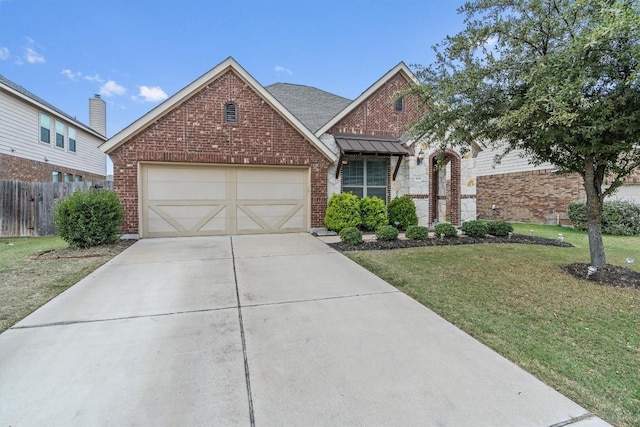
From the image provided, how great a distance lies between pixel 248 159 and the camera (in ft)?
31.1

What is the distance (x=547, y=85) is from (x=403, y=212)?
666 centimetres

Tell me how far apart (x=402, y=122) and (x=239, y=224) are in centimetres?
699

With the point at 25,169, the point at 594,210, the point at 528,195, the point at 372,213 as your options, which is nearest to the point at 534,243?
the point at 594,210

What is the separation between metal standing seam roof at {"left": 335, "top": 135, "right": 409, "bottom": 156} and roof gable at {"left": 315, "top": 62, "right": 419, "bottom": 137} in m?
0.53

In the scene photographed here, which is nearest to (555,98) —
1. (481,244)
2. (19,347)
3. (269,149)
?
(481,244)

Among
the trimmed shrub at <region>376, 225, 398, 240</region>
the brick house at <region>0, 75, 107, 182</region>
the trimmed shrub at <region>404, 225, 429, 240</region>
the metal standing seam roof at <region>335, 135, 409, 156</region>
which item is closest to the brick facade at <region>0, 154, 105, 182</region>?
the brick house at <region>0, 75, 107, 182</region>

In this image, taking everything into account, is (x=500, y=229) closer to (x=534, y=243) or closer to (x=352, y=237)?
(x=534, y=243)

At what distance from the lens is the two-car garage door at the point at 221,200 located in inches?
355

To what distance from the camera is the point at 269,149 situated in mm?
9695

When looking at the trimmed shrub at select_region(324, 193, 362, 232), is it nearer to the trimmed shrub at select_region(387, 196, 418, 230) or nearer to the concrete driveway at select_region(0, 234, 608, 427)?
the trimmed shrub at select_region(387, 196, 418, 230)

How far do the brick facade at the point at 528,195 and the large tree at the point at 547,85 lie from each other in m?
9.30

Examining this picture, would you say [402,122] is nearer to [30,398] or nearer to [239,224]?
[239,224]

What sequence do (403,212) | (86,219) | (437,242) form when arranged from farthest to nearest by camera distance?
1. (403,212)
2. (437,242)
3. (86,219)

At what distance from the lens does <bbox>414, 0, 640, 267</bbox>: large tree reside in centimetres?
408
